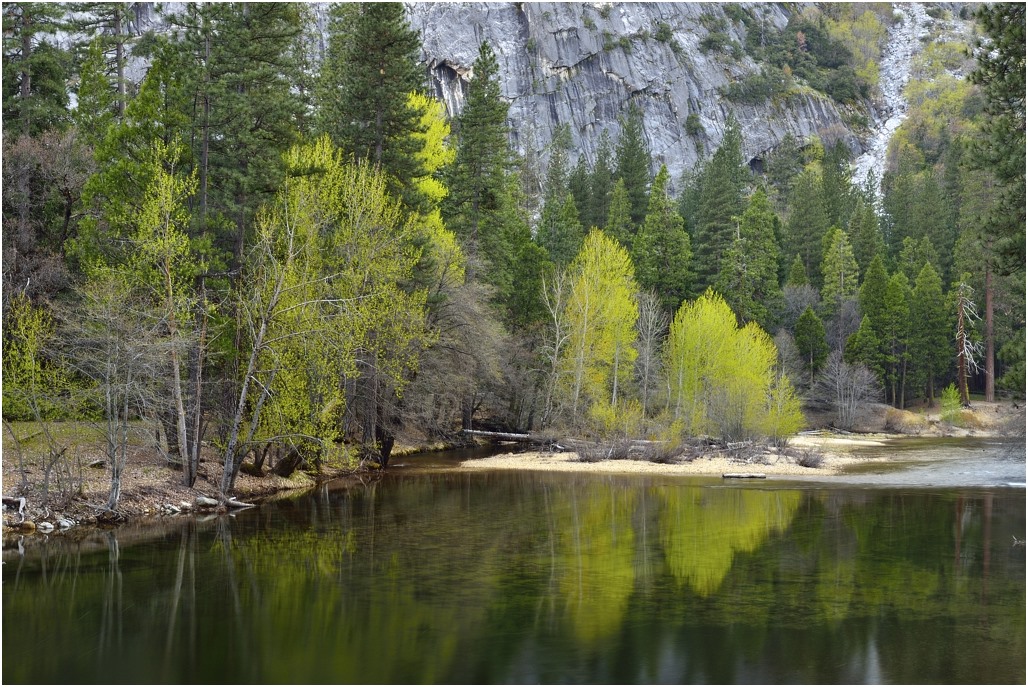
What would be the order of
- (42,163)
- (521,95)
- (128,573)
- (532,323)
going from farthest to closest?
(521,95) < (532,323) < (42,163) < (128,573)

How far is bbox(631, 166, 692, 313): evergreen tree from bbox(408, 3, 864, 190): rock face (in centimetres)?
5187

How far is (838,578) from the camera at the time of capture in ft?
54.3

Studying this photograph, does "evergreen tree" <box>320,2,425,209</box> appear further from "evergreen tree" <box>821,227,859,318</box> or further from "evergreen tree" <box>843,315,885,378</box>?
"evergreen tree" <box>821,227,859,318</box>

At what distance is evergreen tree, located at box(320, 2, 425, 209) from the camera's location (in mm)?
35219

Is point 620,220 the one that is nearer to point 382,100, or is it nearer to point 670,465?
point 670,465

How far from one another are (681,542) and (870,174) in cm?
9419

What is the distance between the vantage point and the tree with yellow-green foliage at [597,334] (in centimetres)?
4247

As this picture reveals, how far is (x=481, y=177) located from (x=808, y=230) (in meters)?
39.3

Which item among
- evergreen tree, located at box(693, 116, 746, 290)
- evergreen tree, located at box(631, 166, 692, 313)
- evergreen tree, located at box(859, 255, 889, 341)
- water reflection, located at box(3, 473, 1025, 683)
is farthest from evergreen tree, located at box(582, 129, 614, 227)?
water reflection, located at box(3, 473, 1025, 683)

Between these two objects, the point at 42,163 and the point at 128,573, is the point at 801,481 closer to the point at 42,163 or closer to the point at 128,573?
the point at 128,573

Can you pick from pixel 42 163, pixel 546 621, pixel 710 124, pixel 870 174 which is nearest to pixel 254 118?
pixel 42 163

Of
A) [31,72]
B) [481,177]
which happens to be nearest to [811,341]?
[481,177]

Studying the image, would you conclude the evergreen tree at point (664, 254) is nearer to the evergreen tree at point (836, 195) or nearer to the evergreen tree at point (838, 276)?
the evergreen tree at point (838, 276)

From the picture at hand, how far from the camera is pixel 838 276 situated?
68938mm
